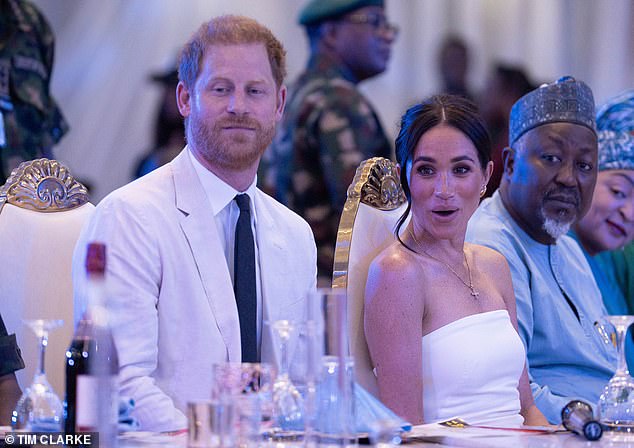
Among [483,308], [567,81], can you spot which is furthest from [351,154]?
[483,308]

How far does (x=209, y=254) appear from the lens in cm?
262

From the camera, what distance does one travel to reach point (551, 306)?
3383 millimetres

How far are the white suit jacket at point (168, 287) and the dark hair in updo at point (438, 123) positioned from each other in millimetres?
577

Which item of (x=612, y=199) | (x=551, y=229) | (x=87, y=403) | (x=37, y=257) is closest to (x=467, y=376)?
(x=551, y=229)

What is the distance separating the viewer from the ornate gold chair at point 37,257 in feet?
8.82

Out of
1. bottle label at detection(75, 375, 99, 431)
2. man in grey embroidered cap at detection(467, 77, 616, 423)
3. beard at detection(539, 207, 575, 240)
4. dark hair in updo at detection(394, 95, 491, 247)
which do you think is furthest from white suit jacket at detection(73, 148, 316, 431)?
beard at detection(539, 207, 575, 240)

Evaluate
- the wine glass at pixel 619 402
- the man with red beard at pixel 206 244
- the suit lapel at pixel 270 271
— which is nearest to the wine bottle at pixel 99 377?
the man with red beard at pixel 206 244

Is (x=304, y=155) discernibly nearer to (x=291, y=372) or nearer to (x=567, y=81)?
(x=567, y=81)

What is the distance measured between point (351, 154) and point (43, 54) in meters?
1.53

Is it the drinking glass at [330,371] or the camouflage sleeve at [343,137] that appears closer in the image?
the drinking glass at [330,371]

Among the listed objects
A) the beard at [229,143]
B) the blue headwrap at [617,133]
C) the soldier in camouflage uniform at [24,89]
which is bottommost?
the beard at [229,143]

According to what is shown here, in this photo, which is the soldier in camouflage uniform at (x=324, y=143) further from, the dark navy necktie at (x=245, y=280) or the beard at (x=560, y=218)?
the dark navy necktie at (x=245, y=280)

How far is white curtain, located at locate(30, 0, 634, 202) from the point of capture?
17.3 ft

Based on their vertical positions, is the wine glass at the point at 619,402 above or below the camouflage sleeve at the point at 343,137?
below
